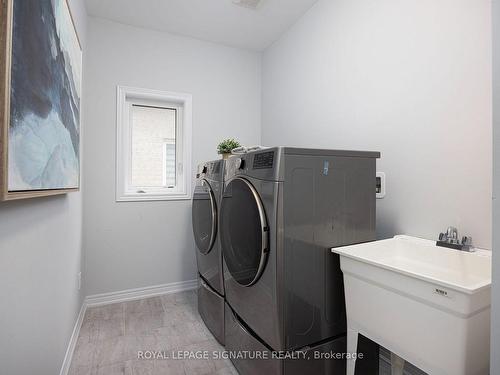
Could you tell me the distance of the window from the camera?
246cm

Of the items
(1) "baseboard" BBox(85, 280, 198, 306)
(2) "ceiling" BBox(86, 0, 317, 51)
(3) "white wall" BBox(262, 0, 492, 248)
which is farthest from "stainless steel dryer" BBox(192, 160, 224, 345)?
(2) "ceiling" BBox(86, 0, 317, 51)

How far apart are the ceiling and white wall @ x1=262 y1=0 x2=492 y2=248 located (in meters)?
0.30

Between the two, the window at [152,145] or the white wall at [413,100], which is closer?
the white wall at [413,100]

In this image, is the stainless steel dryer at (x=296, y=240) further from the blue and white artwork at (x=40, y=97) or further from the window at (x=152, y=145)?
the window at (x=152, y=145)

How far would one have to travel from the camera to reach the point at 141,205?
8.32ft

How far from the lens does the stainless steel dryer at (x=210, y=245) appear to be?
5.63 feet

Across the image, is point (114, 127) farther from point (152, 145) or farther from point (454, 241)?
point (454, 241)

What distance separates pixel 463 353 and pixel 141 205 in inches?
95.9

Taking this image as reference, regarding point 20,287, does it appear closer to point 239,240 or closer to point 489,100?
point 239,240

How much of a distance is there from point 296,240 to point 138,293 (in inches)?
78.3

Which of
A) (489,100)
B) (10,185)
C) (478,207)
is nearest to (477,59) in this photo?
(489,100)

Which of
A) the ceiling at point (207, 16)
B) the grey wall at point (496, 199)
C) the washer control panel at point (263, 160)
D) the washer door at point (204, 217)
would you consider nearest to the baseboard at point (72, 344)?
the washer door at point (204, 217)

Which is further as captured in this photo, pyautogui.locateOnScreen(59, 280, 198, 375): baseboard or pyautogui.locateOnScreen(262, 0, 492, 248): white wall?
pyautogui.locateOnScreen(59, 280, 198, 375): baseboard

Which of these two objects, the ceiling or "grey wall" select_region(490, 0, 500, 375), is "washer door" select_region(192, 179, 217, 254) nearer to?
"grey wall" select_region(490, 0, 500, 375)
